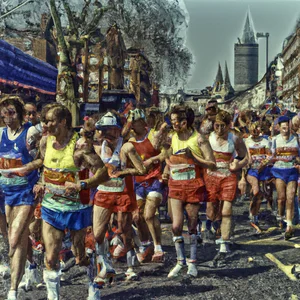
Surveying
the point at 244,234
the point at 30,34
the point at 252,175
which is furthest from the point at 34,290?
the point at 30,34

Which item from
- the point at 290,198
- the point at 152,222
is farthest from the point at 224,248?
the point at 290,198

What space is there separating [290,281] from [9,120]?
3.44m

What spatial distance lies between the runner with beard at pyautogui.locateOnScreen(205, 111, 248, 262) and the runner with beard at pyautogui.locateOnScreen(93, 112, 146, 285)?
2036mm

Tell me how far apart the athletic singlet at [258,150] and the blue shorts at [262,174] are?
0.09 meters

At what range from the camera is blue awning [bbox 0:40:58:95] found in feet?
82.0

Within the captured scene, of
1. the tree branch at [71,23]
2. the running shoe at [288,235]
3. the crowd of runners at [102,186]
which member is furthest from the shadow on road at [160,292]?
the tree branch at [71,23]

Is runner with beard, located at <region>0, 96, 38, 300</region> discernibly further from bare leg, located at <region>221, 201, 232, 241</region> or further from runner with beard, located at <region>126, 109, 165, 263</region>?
bare leg, located at <region>221, 201, 232, 241</region>

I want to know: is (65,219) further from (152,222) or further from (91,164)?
(152,222)

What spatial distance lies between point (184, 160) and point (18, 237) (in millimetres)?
2307

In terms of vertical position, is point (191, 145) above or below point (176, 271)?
above

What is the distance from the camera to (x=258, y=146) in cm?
1274

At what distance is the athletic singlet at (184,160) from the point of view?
8.15 m

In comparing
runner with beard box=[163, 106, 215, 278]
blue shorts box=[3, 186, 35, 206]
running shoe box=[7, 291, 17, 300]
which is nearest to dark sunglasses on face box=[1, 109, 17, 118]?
blue shorts box=[3, 186, 35, 206]

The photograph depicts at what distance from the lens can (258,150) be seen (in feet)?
41.7
